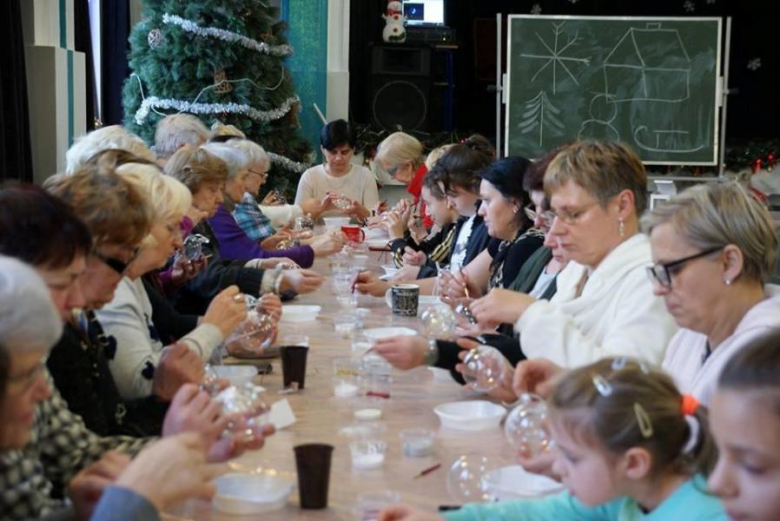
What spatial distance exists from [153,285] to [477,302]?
1166 mm

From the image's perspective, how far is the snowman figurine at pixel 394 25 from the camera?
10.6 m

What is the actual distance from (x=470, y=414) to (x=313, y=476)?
64 cm

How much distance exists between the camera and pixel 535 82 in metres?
9.39

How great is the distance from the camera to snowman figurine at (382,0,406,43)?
34.7 feet

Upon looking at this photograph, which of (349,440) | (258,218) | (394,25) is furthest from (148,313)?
(394,25)

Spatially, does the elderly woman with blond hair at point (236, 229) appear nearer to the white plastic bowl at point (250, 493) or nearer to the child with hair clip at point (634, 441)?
the white plastic bowl at point (250, 493)

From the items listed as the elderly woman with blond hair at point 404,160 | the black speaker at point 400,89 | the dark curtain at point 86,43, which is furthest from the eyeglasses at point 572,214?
the black speaker at point 400,89

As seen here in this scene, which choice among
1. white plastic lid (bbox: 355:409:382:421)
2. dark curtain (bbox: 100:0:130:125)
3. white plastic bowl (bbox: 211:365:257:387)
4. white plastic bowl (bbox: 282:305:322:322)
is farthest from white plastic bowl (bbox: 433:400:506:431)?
dark curtain (bbox: 100:0:130:125)

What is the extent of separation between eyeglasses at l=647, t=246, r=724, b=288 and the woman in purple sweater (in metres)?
2.88

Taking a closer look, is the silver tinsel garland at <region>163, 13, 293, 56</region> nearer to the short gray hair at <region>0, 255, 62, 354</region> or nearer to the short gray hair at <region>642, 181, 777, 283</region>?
the short gray hair at <region>642, 181, 777, 283</region>

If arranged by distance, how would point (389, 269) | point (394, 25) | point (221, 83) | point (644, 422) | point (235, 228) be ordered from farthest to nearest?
point (394, 25), point (221, 83), point (389, 269), point (235, 228), point (644, 422)

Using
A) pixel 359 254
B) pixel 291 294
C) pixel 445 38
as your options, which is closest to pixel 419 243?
pixel 359 254

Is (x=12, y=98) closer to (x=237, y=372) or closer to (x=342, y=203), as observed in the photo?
(x=342, y=203)

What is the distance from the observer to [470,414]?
2.29m
